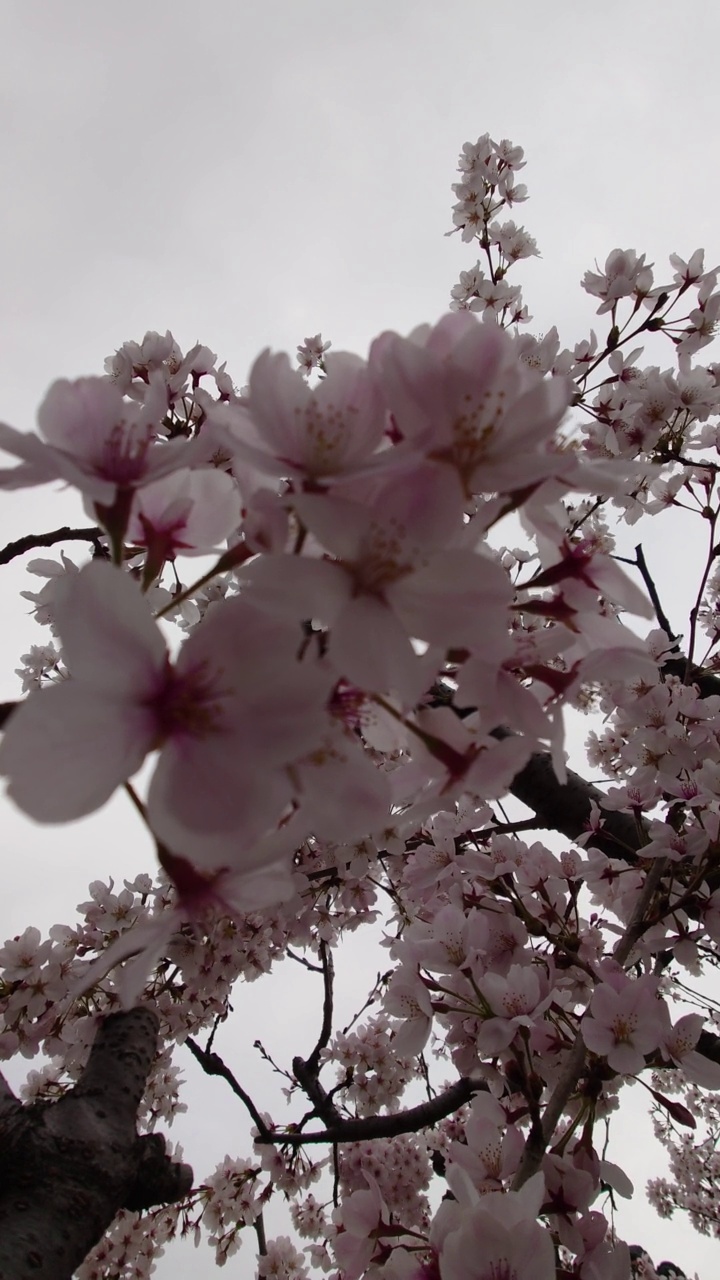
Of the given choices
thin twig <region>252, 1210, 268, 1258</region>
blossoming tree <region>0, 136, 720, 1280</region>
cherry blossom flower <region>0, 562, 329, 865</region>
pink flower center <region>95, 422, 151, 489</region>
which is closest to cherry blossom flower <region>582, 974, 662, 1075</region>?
blossoming tree <region>0, 136, 720, 1280</region>

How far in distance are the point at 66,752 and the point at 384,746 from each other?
13.4 inches

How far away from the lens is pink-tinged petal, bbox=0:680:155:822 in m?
0.50

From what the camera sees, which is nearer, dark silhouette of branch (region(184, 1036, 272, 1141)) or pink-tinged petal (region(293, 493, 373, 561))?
pink-tinged petal (region(293, 493, 373, 561))

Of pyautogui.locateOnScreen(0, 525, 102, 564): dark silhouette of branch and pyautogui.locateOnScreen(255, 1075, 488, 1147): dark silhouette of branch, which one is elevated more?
pyautogui.locateOnScreen(0, 525, 102, 564): dark silhouette of branch

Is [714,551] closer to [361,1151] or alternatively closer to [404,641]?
[404,641]

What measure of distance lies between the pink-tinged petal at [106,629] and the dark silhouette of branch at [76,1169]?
1339 mm

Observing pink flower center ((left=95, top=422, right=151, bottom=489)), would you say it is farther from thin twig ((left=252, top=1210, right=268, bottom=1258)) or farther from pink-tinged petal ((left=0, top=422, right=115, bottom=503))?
thin twig ((left=252, top=1210, right=268, bottom=1258))

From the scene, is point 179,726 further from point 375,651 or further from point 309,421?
point 309,421

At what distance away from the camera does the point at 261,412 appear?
0.63m

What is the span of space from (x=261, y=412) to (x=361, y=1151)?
445cm

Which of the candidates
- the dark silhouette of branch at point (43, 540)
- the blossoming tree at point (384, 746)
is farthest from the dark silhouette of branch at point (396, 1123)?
the dark silhouette of branch at point (43, 540)

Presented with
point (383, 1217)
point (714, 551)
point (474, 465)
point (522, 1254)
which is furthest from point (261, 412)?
point (714, 551)

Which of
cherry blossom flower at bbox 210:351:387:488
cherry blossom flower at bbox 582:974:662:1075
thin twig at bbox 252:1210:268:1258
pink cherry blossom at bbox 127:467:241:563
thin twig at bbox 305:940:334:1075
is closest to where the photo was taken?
cherry blossom flower at bbox 210:351:387:488

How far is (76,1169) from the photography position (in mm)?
1555
